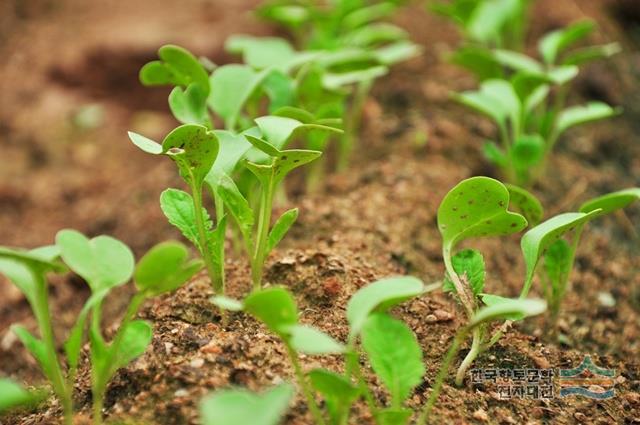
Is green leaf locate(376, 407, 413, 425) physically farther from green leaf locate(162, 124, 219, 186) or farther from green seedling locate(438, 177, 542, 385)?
green leaf locate(162, 124, 219, 186)

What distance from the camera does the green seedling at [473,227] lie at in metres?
1.02

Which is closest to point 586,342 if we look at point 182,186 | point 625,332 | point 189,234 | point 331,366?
point 625,332

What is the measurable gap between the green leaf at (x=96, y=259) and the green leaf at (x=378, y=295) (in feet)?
1.01

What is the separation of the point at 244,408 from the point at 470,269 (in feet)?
1.68

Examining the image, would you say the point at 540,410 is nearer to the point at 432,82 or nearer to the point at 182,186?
the point at 182,186

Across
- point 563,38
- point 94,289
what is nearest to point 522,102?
point 563,38

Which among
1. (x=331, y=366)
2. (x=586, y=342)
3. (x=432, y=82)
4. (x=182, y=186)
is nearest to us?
(x=331, y=366)

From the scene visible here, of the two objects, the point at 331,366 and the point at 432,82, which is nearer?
the point at 331,366

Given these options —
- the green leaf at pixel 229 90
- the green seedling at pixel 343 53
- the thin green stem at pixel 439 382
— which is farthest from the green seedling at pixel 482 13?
the thin green stem at pixel 439 382

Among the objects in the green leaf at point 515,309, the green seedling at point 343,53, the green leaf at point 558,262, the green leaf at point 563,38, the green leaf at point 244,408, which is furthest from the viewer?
the green leaf at point 563,38

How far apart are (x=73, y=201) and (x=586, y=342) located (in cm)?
153

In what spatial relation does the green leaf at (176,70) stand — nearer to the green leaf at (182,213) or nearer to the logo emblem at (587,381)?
the green leaf at (182,213)

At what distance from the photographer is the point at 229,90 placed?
51.0 inches

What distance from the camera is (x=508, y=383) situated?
107 cm
